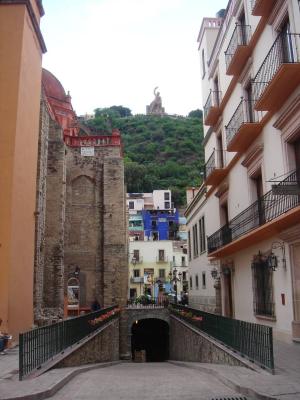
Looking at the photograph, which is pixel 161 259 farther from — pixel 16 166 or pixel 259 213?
pixel 16 166

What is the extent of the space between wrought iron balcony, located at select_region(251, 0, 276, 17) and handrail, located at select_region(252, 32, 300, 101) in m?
1.03

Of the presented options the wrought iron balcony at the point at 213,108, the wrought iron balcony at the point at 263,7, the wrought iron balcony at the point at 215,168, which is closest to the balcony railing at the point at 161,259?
the wrought iron balcony at the point at 215,168

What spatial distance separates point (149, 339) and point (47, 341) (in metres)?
27.1

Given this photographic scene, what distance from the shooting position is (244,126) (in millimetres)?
14180

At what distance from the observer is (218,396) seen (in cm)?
694

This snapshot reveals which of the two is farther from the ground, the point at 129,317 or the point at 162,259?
the point at 162,259

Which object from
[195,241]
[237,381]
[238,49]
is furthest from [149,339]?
[237,381]

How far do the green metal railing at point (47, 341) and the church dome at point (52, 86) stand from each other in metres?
23.7

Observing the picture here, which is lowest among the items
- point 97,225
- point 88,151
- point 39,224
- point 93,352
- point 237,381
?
point 93,352

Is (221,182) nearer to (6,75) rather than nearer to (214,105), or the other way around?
(214,105)

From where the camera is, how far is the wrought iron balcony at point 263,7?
12696 mm

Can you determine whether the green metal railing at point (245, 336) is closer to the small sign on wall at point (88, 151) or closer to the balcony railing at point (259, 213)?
the balcony railing at point (259, 213)

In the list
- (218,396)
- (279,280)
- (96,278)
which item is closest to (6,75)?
(279,280)

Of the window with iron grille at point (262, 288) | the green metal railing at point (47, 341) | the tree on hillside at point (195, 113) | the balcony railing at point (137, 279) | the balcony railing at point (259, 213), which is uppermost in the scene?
the tree on hillside at point (195, 113)
